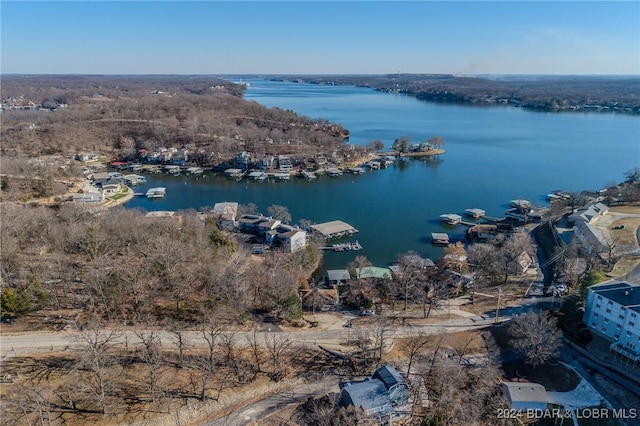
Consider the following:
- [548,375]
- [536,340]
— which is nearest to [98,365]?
[536,340]

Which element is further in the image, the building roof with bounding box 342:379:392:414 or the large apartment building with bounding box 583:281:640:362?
the large apartment building with bounding box 583:281:640:362

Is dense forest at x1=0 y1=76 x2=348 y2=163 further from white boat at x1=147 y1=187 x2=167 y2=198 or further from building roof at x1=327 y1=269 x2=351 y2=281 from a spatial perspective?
building roof at x1=327 y1=269 x2=351 y2=281

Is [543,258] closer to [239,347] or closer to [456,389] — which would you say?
[456,389]

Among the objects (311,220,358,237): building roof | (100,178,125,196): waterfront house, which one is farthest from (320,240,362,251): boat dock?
(100,178,125,196): waterfront house

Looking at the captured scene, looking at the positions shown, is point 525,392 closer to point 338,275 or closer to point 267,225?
point 338,275

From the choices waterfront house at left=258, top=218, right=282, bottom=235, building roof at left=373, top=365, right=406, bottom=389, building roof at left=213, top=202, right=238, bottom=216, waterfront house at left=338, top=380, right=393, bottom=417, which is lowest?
waterfront house at left=338, top=380, right=393, bottom=417

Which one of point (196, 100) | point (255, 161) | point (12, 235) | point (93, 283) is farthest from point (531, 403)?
point (196, 100)

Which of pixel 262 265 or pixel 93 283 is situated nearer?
pixel 93 283
